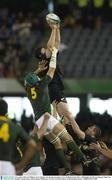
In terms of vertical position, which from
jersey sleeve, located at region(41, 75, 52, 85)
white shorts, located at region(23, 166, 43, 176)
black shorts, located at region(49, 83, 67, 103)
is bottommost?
white shorts, located at region(23, 166, 43, 176)

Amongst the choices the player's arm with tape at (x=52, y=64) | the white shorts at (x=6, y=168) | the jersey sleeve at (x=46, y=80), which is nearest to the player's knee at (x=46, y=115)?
the jersey sleeve at (x=46, y=80)

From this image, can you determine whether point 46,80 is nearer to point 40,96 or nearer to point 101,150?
point 40,96

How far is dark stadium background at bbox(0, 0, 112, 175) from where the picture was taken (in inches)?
1011

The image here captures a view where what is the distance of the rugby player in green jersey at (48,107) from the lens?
49.0 ft

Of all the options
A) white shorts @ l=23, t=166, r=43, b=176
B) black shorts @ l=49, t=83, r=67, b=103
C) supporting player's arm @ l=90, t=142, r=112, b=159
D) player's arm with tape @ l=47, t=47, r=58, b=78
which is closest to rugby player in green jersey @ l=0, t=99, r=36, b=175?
white shorts @ l=23, t=166, r=43, b=176

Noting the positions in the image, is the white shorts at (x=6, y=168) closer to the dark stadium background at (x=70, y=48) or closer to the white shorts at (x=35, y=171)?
the white shorts at (x=35, y=171)

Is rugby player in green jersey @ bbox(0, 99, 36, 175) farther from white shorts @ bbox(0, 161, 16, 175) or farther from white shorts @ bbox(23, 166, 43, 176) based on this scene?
white shorts @ bbox(23, 166, 43, 176)

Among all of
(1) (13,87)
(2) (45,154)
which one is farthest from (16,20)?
(2) (45,154)

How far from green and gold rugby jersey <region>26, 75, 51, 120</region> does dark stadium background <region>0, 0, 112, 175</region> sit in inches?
268

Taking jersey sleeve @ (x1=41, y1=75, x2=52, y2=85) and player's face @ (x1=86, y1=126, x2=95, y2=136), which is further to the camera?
player's face @ (x1=86, y1=126, x2=95, y2=136)

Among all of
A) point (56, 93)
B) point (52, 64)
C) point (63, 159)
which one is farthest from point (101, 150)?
point (52, 64)

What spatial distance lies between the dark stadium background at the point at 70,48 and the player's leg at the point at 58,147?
262 inches

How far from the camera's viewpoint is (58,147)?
1510 cm

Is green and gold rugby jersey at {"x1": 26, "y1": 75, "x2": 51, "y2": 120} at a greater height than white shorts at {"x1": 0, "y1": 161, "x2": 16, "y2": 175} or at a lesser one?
greater
